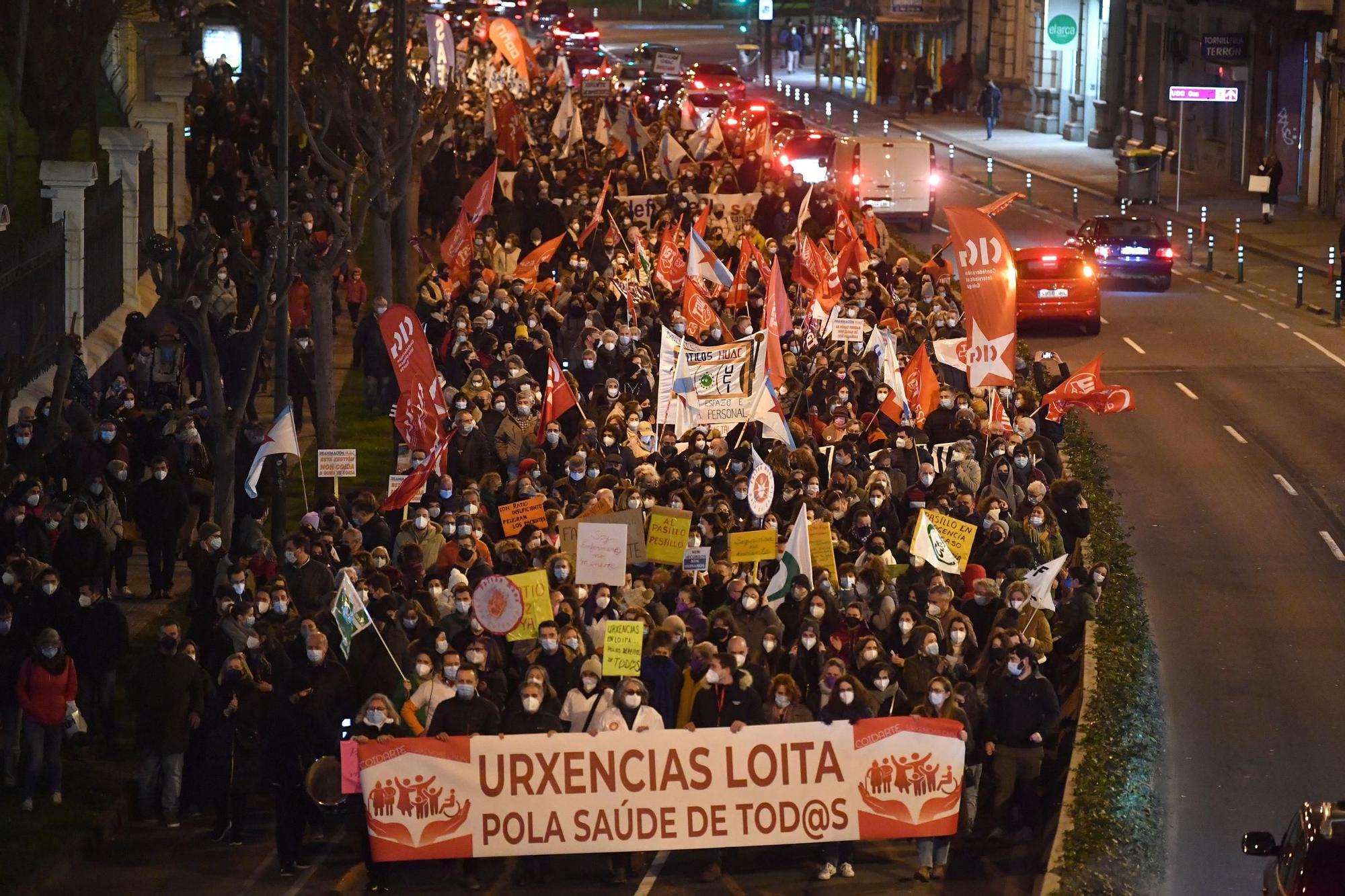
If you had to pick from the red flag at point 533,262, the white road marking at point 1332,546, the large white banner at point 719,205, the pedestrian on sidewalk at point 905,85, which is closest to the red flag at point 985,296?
the white road marking at point 1332,546

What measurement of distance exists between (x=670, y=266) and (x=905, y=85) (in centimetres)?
4334

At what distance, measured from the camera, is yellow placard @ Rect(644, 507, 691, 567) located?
17359 mm

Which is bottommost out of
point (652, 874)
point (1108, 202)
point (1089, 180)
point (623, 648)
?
point (652, 874)

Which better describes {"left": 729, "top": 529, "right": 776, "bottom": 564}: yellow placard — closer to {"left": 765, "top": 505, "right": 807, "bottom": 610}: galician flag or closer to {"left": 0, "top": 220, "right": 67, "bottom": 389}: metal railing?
{"left": 765, "top": 505, "right": 807, "bottom": 610}: galician flag

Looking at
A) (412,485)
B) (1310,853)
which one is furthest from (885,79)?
(1310,853)

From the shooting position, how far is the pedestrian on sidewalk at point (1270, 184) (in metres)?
47.2

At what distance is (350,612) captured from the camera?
50.2 ft

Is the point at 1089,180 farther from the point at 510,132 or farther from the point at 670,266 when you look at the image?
the point at 670,266

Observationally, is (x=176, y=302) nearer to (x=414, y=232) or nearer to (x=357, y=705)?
(x=357, y=705)

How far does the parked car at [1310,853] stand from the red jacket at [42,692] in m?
7.69

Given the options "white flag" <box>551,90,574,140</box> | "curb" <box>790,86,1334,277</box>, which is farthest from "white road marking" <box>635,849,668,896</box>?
"curb" <box>790,86,1334,277</box>

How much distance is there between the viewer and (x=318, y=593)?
55.6ft

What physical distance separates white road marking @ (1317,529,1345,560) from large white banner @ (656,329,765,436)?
5891mm

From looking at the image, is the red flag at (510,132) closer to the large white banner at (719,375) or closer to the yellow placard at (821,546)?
the large white banner at (719,375)
